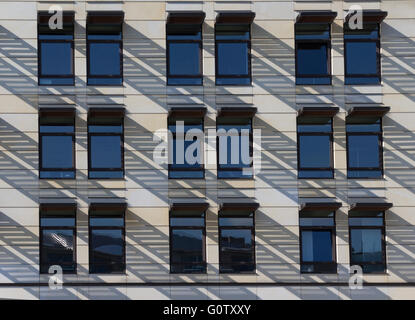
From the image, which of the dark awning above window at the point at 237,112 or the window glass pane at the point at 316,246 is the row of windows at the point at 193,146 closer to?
the dark awning above window at the point at 237,112

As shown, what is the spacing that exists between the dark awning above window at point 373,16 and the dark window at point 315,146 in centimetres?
297

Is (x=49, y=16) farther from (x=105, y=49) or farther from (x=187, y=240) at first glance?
(x=187, y=240)

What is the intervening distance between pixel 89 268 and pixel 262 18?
8.46 meters

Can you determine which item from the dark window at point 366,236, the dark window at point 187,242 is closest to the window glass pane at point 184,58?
the dark window at point 187,242

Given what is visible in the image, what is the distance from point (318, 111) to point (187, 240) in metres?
5.07

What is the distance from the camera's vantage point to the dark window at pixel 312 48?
1307 inches

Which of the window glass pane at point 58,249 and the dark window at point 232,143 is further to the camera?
the dark window at point 232,143

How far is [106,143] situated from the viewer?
32.6 m

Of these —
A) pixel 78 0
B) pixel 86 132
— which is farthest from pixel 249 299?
pixel 78 0

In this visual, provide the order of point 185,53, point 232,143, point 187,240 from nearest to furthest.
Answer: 1. point 187,240
2. point 232,143
3. point 185,53

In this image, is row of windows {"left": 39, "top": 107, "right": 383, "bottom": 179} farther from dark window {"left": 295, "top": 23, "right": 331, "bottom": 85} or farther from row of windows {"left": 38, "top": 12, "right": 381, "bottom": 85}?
dark window {"left": 295, "top": 23, "right": 331, "bottom": 85}

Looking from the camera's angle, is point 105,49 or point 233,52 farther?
point 233,52

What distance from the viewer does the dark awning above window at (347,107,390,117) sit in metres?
32.4

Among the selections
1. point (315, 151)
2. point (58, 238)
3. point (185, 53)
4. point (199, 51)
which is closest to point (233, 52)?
point (199, 51)
